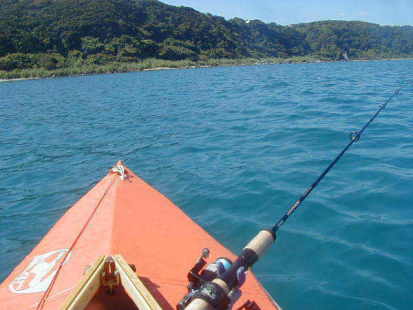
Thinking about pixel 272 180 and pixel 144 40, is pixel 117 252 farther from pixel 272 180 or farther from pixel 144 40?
pixel 144 40

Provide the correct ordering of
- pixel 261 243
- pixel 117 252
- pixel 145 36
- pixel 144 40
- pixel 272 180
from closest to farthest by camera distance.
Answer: pixel 261 243 → pixel 117 252 → pixel 272 180 → pixel 144 40 → pixel 145 36

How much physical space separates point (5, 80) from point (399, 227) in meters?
50.6

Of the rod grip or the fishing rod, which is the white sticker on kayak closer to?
the fishing rod

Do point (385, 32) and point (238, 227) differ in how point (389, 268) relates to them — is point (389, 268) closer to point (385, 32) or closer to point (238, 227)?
point (238, 227)

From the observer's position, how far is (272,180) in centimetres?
622

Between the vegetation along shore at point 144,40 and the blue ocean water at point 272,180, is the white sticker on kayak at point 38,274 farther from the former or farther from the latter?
the vegetation along shore at point 144,40

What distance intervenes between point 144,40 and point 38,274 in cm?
8506

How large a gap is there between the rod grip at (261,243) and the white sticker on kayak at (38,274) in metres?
1.50

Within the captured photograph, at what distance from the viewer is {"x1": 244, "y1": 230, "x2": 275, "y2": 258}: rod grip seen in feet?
7.02

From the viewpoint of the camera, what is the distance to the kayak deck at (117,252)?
2525 mm

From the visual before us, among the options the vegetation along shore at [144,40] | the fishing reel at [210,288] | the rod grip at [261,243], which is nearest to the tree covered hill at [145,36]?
the vegetation along shore at [144,40]

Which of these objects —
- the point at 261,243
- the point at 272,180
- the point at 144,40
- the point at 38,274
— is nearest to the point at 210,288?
the point at 261,243

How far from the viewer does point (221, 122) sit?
10898 millimetres

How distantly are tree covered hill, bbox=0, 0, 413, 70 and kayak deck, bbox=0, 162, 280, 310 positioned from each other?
192 feet
